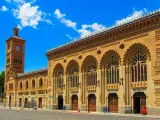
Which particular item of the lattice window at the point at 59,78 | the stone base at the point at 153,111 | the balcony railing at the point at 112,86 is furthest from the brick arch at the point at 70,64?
the stone base at the point at 153,111

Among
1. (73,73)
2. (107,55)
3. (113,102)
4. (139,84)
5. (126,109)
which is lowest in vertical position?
(126,109)

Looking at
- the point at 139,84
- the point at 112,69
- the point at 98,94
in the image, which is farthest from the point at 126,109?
the point at 112,69

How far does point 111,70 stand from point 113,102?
4.50 meters

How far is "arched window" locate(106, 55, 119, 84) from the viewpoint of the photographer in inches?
1516

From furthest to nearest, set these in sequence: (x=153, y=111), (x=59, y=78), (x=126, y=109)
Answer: (x=59, y=78), (x=126, y=109), (x=153, y=111)

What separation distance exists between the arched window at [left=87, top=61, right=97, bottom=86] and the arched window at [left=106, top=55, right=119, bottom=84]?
289cm

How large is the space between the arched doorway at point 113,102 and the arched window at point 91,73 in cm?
409

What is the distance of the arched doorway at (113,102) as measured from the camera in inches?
1508

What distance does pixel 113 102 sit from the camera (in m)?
38.8

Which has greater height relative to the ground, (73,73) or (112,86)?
(73,73)

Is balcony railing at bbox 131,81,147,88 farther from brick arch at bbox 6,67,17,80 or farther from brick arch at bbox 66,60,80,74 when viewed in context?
brick arch at bbox 6,67,17,80

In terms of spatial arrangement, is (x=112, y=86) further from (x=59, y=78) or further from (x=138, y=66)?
(x=59, y=78)

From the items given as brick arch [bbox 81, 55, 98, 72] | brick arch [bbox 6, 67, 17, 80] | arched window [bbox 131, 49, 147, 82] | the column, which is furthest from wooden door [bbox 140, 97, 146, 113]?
brick arch [bbox 6, 67, 17, 80]

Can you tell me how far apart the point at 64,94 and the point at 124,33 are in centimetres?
1738
